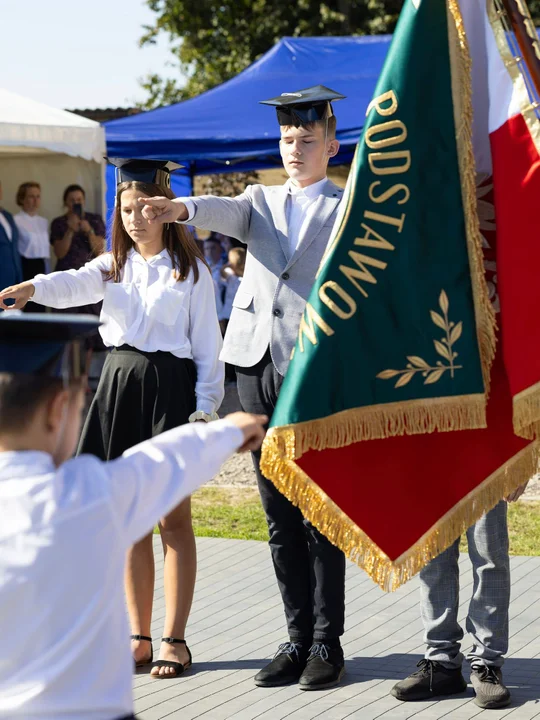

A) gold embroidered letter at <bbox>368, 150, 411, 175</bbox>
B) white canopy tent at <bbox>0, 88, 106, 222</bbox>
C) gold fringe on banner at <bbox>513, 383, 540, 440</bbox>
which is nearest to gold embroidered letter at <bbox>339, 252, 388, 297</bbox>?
gold embroidered letter at <bbox>368, 150, 411, 175</bbox>

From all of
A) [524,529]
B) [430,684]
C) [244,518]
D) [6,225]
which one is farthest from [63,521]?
[6,225]

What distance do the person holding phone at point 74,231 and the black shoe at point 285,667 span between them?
9117mm

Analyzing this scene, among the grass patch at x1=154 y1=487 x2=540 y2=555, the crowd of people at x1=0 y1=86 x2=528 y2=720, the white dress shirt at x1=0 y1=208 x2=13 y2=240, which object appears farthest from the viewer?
the white dress shirt at x1=0 y1=208 x2=13 y2=240

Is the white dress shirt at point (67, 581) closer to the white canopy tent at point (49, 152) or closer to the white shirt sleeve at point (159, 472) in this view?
the white shirt sleeve at point (159, 472)

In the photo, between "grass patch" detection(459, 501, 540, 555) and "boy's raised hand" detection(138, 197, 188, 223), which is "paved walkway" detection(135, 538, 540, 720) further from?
"boy's raised hand" detection(138, 197, 188, 223)

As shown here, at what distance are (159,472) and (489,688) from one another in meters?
2.27

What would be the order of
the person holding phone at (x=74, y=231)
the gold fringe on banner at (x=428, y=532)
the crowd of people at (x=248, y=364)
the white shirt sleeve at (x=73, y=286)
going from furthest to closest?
the person holding phone at (x=74, y=231)
the white shirt sleeve at (x=73, y=286)
the crowd of people at (x=248, y=364)
the gold fringe on banner at (x=428, y=532)

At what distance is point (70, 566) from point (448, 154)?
2034 millimetres

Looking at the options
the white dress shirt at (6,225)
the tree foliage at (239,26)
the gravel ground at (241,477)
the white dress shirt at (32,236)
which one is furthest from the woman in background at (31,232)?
the tree foliage at (239,26)

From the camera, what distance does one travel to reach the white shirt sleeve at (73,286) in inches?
166

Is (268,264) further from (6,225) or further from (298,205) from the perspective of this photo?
(6,225)

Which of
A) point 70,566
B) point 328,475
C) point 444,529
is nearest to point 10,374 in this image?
point 70,566

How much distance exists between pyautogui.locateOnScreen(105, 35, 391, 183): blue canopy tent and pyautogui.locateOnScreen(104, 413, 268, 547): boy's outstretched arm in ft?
27.5

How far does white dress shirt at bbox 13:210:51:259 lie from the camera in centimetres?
1292
